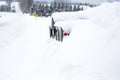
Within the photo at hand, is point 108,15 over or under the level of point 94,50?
over

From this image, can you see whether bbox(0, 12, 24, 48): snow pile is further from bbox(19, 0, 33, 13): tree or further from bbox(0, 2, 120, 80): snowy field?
bbox(19, 0, 33, 13): tree

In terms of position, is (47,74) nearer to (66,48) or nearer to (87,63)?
(66,48)

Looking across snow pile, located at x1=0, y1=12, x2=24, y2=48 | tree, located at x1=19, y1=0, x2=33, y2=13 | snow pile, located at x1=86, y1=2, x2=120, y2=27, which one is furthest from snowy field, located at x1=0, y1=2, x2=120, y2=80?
tree, located at x1=19, y1=0, x2=33, y2=13

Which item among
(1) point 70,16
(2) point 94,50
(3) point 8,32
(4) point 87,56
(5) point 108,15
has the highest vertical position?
(5) point 108,15

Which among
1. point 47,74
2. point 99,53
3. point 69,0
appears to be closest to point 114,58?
point 99,53

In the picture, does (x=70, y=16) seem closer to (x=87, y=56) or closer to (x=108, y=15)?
(x=108, y=15)

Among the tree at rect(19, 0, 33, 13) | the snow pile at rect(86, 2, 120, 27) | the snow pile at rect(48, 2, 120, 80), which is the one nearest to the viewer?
the snow pile at rect(48, 2, 120, 80)

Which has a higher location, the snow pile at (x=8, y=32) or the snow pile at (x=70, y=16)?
the snow pile at (x=70, y=16)

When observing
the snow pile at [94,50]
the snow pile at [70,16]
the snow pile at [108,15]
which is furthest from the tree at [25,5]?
the snow pile at [94,50]

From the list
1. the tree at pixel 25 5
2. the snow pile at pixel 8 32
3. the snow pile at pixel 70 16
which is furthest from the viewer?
the tree at pixel 25 5

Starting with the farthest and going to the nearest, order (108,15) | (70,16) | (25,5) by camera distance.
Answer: (25,5) < (70,16) < (108,15)

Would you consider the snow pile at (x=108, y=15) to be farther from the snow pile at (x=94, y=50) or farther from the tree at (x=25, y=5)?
A: the tree at (x=25, y=5)

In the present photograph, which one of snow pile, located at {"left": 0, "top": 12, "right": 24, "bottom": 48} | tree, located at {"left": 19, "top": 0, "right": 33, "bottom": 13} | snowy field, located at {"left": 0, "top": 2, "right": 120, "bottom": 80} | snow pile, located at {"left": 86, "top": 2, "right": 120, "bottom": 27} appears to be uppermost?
snow pile, located at {"left": 86, "top": 2, "right": 120, "bottom": 27}

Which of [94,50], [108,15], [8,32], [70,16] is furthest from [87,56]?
[8,32]
